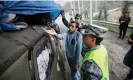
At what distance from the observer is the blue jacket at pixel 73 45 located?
3.78m

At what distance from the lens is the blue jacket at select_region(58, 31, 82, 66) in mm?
3783

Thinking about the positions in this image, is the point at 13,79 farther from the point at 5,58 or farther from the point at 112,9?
the point at 112,9

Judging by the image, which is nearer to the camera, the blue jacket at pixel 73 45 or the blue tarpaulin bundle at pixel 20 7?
the blue tarpaulin bundle at pixel 20 7

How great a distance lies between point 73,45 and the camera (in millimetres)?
3816

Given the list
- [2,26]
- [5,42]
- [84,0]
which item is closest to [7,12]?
[2,26]

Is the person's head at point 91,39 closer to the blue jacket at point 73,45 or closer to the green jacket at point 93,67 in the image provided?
the green jacket at point 93,67

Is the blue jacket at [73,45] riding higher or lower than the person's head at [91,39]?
lower

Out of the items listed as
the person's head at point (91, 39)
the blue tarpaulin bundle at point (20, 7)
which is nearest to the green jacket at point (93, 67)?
the person's head at point (91, 39)

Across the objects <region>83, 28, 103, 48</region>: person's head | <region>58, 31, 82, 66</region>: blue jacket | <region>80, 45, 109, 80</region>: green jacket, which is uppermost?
<region>83, 28, 103, 48</region>: person's head

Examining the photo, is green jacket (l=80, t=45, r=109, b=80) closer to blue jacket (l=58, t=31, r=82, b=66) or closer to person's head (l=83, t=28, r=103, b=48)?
person's head (l=83, t=28, r=103, b=48)

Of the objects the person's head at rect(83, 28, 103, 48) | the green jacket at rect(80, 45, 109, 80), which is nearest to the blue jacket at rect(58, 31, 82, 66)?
the person's head at rect(83, 28, 103, 48)

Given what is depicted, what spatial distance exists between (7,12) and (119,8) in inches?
475

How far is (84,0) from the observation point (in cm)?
2106

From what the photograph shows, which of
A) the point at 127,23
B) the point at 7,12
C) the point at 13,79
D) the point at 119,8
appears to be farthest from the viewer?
the point at 119,8
